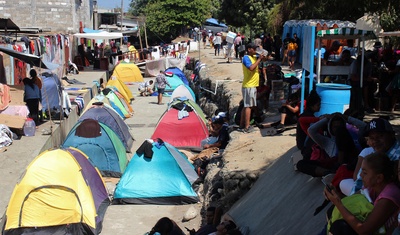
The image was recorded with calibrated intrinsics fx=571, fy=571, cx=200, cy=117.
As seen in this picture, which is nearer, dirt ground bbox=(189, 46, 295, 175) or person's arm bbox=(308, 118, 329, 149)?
person's arm bbox=(308, 118, 329, 149)

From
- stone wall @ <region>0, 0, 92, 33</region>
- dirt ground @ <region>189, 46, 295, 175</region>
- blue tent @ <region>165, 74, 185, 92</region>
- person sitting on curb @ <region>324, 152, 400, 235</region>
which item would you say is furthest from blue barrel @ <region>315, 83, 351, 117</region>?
stone wall @ <region>0, 0, 92, 33</region>

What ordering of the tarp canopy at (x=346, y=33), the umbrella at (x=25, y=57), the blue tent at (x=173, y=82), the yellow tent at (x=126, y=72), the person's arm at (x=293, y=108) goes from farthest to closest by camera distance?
the yellow tent at (x=126, y=72) < the blue tent at (x=173, y=82) < the umbrella at (x=25, y=57) < the person's arm at (x=293, y=108) < the tarp canopy at (x=346, y=33)

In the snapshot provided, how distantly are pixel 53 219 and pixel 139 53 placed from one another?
1161 inches

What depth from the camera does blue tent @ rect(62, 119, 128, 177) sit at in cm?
1320

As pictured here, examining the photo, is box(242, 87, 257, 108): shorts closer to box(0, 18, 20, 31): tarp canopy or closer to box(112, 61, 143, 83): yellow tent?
box(0, 18, 20, 31): tarp canopy

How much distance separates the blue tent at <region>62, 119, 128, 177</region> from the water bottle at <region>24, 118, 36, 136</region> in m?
1.74

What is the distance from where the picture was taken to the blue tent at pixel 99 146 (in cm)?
1320

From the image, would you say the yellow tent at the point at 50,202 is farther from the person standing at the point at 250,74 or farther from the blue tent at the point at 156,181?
the person standing at the point at 250,74

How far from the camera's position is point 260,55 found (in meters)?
10.4

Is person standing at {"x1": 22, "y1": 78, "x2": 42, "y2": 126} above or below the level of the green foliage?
below

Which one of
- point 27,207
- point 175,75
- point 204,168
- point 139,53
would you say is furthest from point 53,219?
point 139,53

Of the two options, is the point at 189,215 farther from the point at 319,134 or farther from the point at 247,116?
the point at 319,134

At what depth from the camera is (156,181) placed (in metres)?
11.7

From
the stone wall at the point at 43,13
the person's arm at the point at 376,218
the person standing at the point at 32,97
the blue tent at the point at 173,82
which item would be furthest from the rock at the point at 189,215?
the stone wall at the point at 43,13
